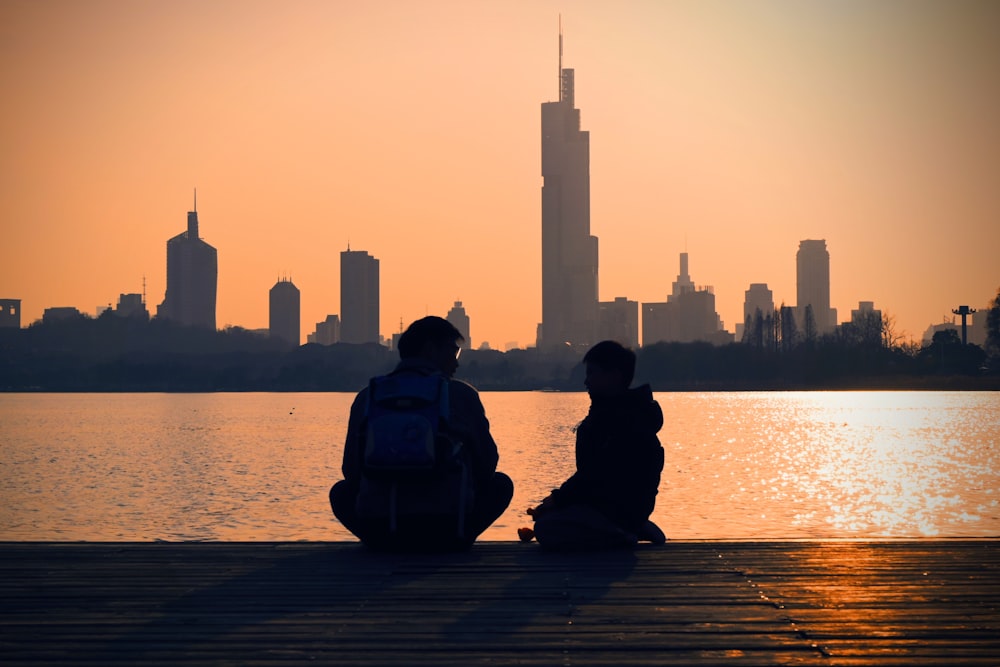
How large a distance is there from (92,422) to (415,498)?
113733mm

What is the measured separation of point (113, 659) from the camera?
6105mm

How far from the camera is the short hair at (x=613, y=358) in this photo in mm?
10039

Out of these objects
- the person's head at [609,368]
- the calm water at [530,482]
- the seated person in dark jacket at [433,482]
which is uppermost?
the person's head at [609,368]

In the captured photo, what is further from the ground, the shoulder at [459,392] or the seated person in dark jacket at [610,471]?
the shoulder at [459,392]

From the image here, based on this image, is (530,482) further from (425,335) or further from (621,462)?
(425,335)

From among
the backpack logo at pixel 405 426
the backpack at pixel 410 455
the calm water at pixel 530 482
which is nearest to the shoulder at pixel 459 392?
the backpack at pixel 410 455

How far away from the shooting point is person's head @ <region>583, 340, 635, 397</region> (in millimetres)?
10047

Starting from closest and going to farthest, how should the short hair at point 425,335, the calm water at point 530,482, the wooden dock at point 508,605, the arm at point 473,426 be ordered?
the wooden dock at point 508,605 < the arm at point 473,426 < the short hair at point 425,335 < the calm water at point 530,482

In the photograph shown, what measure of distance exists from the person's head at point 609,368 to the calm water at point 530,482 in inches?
521

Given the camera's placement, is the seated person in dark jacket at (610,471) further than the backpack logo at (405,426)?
Yes

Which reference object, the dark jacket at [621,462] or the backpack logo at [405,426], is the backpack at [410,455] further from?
the dark jacket at [621,462]

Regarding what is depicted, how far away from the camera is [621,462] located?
10.1m

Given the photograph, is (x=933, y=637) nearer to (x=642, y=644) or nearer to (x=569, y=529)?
(x=642, y=644)

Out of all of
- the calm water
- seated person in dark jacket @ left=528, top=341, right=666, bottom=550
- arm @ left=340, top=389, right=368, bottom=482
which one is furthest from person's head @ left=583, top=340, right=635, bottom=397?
the calm water
